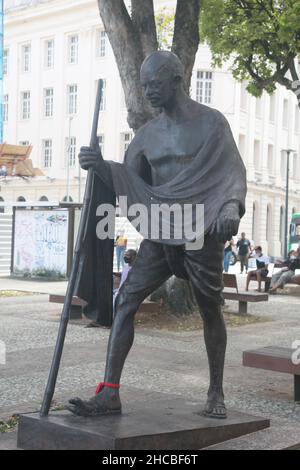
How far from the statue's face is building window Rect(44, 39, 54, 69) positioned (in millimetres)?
53821

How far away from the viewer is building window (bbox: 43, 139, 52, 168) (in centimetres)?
5622

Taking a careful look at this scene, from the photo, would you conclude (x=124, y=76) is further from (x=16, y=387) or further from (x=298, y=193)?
(x=298, y=193)

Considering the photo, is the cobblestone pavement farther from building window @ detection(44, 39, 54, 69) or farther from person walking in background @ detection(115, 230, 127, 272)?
building window @ detection(44, 39, 54, 69)

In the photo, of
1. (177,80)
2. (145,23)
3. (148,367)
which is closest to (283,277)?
(145,23)

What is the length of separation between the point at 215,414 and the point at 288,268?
14.7 meters

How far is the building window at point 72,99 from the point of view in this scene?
5509cm

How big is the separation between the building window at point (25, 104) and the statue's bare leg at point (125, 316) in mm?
54947

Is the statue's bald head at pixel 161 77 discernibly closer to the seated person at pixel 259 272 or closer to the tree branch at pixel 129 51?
the tree branch at pixel 129 51

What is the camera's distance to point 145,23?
457 inches

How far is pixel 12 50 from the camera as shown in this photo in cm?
5900

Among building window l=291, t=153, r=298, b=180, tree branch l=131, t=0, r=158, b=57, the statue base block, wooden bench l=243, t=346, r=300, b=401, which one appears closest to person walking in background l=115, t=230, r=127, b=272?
tree branch l=131, t=0, r=158, b=57

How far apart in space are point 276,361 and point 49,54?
175ft

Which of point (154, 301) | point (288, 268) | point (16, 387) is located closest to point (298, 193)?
point (288, 268)

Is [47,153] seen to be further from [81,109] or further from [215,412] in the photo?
[215,412]
